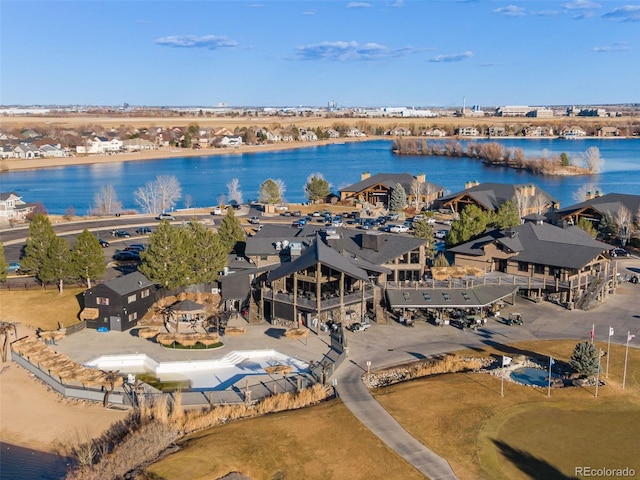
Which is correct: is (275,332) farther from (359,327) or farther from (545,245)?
(545,245)

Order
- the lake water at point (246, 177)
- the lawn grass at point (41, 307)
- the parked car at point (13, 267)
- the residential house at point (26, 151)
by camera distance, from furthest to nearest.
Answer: the residential house at point (26, 151)
the lake water at point (246, 177)
the parked car at point (13, 267)
the lawn grass at point (41, 307)

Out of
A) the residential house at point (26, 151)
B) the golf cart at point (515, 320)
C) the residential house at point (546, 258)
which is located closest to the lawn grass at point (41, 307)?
the golf cart at point (515, 320)

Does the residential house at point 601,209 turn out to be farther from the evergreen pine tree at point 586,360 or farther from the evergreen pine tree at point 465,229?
the evergreen pine tree at point 586,360

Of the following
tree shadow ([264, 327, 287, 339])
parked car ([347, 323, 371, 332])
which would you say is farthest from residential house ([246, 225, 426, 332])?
tree shadow ([264, 327, 287, 339])

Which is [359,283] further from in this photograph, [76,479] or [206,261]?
[76,479]

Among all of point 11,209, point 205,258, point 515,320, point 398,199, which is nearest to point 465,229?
point 515,320

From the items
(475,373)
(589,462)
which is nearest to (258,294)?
(475,373)
